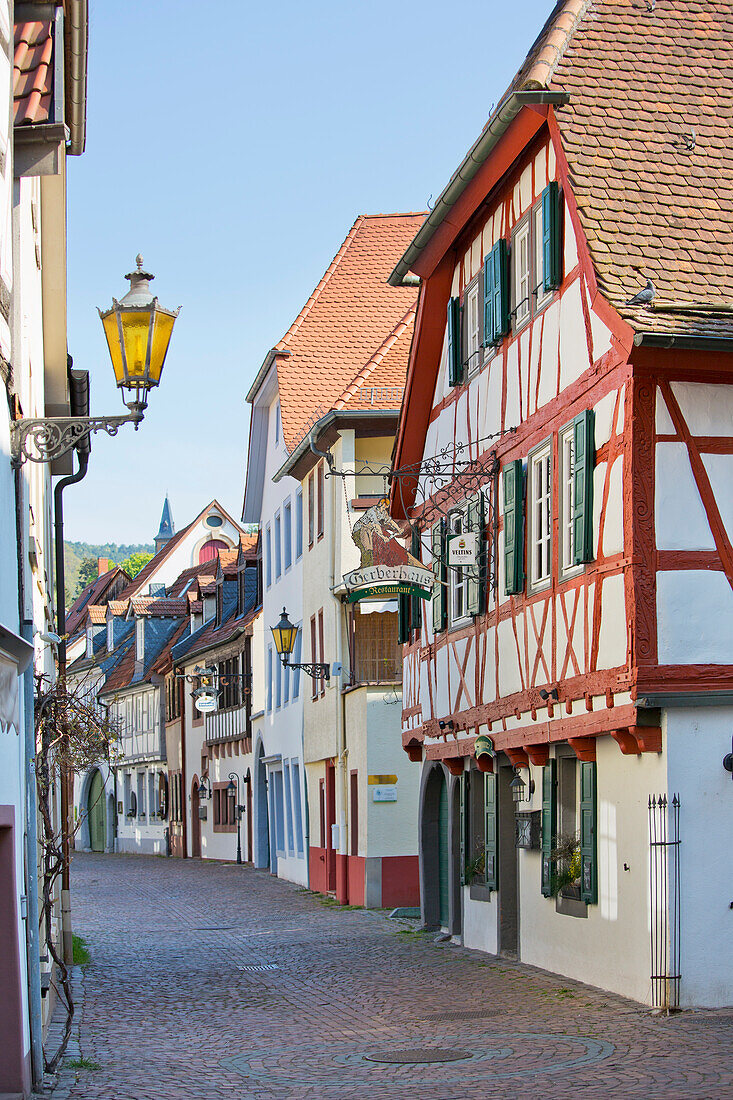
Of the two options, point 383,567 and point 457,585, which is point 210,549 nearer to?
point 457,585

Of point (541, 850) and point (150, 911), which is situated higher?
point (541, 850)

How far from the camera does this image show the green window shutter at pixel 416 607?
20.9 meters

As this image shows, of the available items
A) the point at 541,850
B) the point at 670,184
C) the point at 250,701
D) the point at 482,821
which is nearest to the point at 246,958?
the point at 482,821

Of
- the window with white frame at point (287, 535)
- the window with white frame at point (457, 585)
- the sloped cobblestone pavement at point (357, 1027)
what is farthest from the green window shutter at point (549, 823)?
the window with white frame at point (287, 535)

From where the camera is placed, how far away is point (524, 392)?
16328mm

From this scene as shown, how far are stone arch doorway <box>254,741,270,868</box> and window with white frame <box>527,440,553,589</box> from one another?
24380 millimetres

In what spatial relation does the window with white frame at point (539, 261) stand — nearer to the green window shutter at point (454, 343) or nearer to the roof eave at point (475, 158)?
the roof eave at point (475, 158)

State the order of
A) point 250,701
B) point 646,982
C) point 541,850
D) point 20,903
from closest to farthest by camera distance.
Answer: point 20,903
point 646,982
point 541,850
point 250,701

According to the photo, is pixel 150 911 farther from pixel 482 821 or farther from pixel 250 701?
pixel 250 701

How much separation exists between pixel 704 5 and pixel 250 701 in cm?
2703

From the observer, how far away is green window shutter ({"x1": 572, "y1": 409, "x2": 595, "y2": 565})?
13.7 metres

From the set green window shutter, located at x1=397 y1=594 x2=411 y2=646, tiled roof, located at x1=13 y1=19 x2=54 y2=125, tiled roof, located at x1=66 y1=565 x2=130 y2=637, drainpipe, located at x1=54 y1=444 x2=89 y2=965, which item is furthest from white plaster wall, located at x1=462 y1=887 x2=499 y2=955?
tiled roof, located at x1=66 y1=565 x2=130 y2=637

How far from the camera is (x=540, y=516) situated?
15805 millimetres

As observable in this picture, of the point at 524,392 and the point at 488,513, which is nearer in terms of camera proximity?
the point at 524,392
